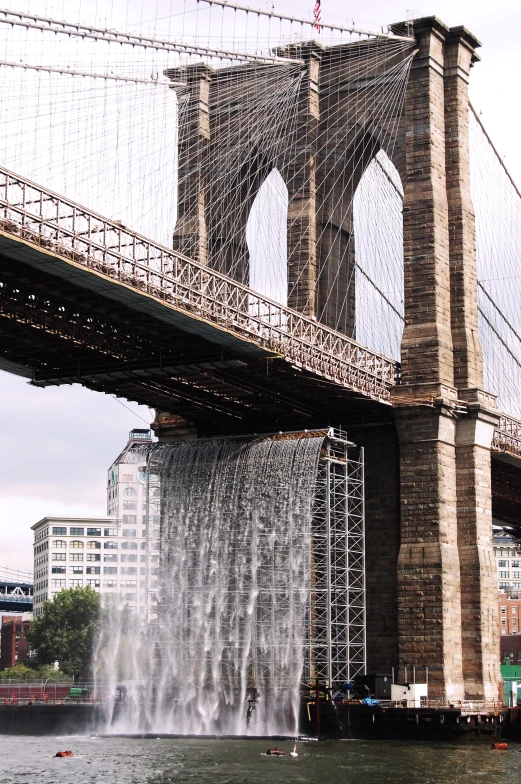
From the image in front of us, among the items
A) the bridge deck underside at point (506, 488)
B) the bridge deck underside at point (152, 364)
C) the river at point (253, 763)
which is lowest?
the river at point (253, 763)

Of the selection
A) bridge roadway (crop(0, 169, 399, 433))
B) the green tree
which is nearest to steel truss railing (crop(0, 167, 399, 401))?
bridge roadway (crop(0, 169, 399, 433))

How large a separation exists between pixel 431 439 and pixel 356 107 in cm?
1914

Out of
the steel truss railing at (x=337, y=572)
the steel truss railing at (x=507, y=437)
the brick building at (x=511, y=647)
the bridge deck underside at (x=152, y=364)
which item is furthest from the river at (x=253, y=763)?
the brick building at (x=511, y=647)

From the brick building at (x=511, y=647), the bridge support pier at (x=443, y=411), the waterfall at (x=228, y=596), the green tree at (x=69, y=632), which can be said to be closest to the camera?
the waterfall at (x=228, y=596)

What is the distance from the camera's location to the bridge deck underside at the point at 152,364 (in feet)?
195

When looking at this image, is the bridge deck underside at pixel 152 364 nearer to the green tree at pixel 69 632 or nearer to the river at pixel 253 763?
the river at pixel 253 763

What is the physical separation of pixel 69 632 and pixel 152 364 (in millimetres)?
95944

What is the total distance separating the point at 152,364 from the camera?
67125 mm

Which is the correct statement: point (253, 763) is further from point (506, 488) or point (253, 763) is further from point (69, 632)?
point (69, 632)

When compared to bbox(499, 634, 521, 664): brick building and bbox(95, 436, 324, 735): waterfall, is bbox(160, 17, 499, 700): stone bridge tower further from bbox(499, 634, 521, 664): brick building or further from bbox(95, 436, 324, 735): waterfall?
bbox(499, 634, 521, 664): brick building

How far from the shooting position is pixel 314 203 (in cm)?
7700

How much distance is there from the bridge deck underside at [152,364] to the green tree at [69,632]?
8276cm

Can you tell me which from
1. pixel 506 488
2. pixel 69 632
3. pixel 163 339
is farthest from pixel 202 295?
pixel 69 632

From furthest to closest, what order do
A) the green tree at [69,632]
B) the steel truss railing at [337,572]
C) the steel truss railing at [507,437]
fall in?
the green tree at [69,632] → the steel truss railing at [507,437] → the steel truss railing at [337,572]
